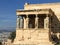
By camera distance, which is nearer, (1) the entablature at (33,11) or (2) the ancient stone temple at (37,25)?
(2) the ancient stone temple at (37,25)

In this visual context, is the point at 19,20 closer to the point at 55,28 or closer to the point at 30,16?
the point at 30,16

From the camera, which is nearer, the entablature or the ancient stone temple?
the ancient stone temple

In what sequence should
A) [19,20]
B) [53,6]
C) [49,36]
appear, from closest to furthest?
[49,36] < [19,20] < [53,6]

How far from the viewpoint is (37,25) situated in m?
41.2

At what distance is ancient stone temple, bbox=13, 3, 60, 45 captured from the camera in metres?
39.9

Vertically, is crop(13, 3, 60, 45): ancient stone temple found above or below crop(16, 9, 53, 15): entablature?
below

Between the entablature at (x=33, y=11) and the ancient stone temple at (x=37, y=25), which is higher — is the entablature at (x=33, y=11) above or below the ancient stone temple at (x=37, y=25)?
above

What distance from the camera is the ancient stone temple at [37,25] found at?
39875mm

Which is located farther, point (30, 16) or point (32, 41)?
point (30, 16)

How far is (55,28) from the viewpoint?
45.2 meters

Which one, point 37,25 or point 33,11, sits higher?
point 33,11

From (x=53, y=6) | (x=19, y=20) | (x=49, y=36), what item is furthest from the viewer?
(x=53, y=6)

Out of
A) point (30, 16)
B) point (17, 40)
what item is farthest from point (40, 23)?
point (17, 40)

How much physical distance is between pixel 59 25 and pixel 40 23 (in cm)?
357
